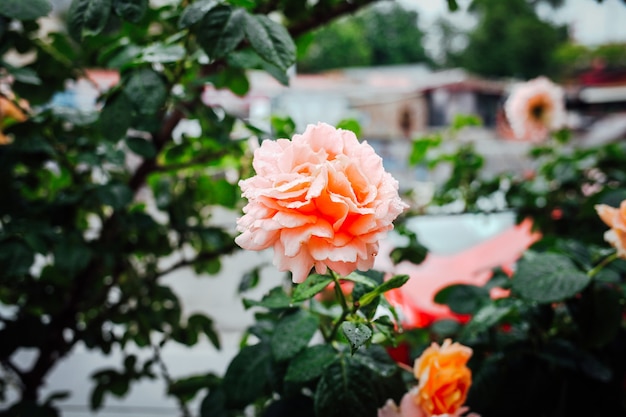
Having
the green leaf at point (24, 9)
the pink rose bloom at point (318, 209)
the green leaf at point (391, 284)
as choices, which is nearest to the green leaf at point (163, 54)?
the green leaf at point (24, 9)

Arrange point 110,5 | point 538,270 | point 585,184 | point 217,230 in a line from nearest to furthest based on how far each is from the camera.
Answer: point 110,5, point 538,270, point 217,230, point 585,184

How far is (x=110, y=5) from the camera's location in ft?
1.58

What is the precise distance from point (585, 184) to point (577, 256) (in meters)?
0.51

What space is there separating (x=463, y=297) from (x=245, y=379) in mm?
356

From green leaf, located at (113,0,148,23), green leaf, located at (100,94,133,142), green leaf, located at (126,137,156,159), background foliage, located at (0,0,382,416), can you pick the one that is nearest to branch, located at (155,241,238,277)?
background foliage, located at (0,0,382,416)

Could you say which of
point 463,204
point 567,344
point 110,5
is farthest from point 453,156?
point 110,5

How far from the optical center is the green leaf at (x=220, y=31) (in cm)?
47

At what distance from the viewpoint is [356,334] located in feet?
1.22

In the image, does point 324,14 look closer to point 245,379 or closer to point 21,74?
point 21,74

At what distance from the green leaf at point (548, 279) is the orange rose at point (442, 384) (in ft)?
0.40

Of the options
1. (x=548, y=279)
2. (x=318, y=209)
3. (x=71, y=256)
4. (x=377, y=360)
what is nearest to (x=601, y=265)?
(x=548, y=279)

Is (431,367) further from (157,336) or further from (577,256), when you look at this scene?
(157,336)

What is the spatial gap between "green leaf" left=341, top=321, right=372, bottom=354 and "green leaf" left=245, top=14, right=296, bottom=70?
0.83 ft

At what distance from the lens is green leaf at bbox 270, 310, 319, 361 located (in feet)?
1.63
